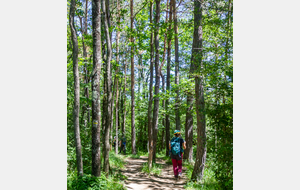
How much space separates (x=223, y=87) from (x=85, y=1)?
12.4m

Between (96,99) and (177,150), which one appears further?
(177,150)

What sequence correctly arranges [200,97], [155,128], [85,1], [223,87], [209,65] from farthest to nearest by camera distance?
[85,1] < [155,128] < [200,97] < [209,65] < [223,87]

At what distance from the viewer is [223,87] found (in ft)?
16.8

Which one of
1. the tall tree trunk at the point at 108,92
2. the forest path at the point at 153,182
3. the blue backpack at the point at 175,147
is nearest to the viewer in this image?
the tall tree trunk at the point at 108,92

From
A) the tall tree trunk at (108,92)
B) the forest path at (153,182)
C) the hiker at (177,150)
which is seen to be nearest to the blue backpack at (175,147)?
the hiker at (177,150)

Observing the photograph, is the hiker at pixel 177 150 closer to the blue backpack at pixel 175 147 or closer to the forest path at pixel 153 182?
the blue backpack at pixel 175 147

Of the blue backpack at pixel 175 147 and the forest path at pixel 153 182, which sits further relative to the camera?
the blue backpack at pixel 175 147

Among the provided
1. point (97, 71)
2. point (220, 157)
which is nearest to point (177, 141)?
point (220, 157)

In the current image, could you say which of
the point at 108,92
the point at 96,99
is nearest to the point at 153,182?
the point at 108,92

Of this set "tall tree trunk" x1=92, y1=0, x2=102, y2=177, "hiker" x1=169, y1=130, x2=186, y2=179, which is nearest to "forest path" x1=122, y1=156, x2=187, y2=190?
"hiker" x1=169, y1=130, x2=186, y2=179

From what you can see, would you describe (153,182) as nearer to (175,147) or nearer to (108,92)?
(175,147)

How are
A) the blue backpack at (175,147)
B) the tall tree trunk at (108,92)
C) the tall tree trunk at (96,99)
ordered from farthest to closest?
the blue backpack at (175,147), the tall tree trunk at (108,92), the tall tree trunk at (96,99)

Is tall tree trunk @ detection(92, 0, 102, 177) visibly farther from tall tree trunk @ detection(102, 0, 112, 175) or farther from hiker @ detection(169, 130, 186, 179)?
hiker @ detection(169, 130, 186, 179)

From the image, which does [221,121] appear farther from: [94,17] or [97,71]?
[94,17]
